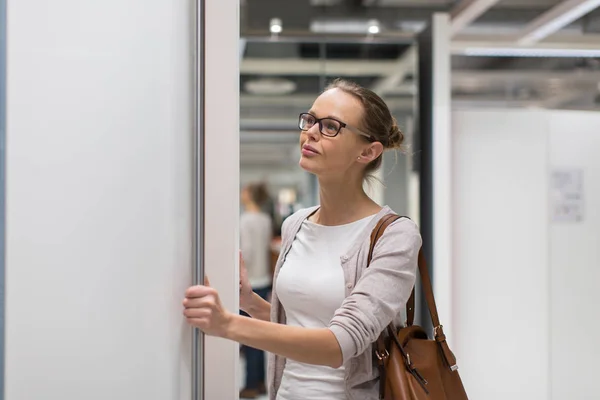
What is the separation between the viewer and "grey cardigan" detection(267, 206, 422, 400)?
Result: 1.49 meters

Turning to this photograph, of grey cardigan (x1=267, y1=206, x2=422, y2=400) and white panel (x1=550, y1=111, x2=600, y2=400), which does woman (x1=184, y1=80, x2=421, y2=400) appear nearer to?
grey cardigan (x1=267, y1=206, x2=422, y2=400)

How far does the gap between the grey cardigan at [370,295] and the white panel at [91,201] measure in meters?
0.37

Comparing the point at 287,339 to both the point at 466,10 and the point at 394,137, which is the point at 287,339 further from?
the point at 466,10

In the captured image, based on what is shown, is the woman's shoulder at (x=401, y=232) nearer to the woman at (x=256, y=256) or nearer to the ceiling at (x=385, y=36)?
the ceiling at (x=385, y=36)

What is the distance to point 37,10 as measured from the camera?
1337mm

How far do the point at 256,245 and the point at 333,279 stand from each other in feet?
14.3

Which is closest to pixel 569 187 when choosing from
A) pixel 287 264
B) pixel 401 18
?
pixel 401 18

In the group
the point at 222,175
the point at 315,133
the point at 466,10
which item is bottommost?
the point at 222,175

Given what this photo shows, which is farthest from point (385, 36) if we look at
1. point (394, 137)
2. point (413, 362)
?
point (413, 362)

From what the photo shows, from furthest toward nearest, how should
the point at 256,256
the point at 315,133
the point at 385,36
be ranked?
the point at 256,256 < the point at 385,36 < the point at 315,133

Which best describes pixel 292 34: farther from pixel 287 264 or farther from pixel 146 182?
pixel 146 182

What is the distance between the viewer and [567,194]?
4.63 meters

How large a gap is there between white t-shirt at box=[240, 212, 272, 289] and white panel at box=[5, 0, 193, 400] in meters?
4.34

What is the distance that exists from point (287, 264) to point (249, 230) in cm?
433
